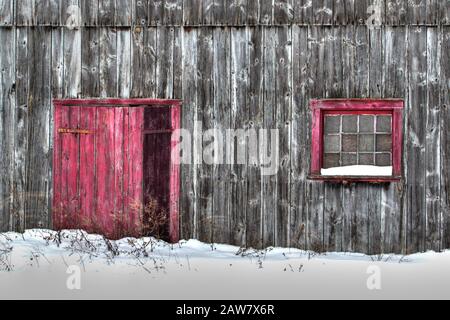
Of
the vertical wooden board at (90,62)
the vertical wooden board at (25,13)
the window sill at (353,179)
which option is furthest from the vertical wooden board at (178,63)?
the window sill at (353,179)

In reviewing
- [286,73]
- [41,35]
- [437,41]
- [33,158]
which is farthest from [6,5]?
[437,41]

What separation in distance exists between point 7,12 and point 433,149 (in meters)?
6.95

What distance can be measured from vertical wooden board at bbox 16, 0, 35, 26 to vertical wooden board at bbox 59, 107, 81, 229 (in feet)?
4.93

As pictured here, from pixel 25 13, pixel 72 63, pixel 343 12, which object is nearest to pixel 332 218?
pixel 343 12

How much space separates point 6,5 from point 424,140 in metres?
6.83

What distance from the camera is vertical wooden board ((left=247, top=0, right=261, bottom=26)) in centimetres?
920

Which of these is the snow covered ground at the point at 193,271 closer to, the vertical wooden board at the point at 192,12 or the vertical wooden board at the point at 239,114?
the vertical wooden board at the point at 239,114

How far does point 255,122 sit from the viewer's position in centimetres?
919

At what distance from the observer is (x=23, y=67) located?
9508mm

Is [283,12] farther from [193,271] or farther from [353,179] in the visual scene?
[193,271]

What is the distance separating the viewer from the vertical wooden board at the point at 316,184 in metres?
9.11

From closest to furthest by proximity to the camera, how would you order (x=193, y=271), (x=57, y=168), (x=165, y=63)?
1. (x=193, y=271)
2. (x=165, y=63)
3. (x=57, y=168)

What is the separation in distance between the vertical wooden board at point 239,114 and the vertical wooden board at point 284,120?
50 cm

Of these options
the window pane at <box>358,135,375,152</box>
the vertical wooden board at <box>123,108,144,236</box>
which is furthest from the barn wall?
the window pane at <box>358,135,375,152</box>
